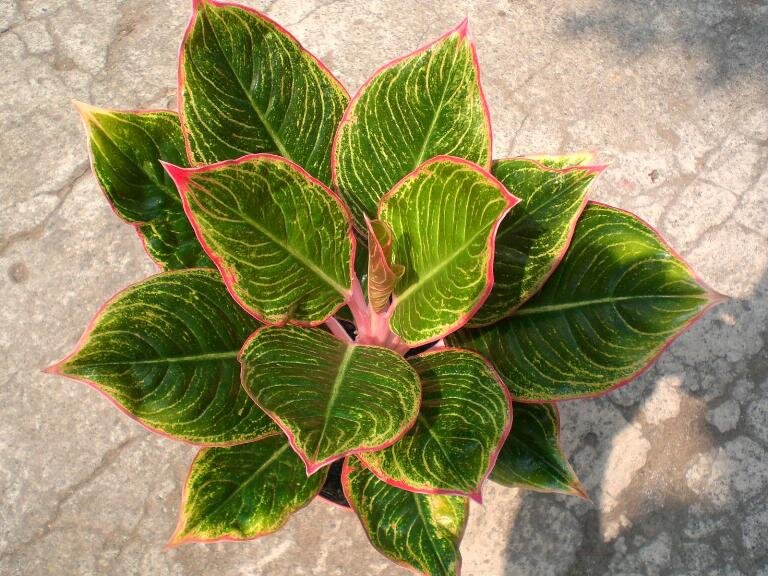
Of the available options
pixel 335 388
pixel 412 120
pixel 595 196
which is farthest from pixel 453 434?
pixel 595 196

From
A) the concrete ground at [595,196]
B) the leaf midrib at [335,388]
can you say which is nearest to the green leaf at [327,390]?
the leaf midrib at [335,388]

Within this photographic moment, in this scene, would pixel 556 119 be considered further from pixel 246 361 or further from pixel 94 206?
pixel 246 361

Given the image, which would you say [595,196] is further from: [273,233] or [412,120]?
[273,233]

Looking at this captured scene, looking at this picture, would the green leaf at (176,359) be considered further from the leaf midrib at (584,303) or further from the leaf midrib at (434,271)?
the leaf midrib at (584,303)

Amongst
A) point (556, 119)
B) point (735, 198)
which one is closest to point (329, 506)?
point (556, 119)

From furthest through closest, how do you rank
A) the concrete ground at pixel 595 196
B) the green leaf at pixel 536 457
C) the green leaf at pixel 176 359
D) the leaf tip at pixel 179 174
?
the concrete ground at pixel 595 196 < the green leaf at pixel 536 457 < the green leaf at pixel 176 359 < the leaf tip at pixel 179 174

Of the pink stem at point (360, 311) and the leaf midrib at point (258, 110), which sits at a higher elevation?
the leaf midrib at point (258, 110)
